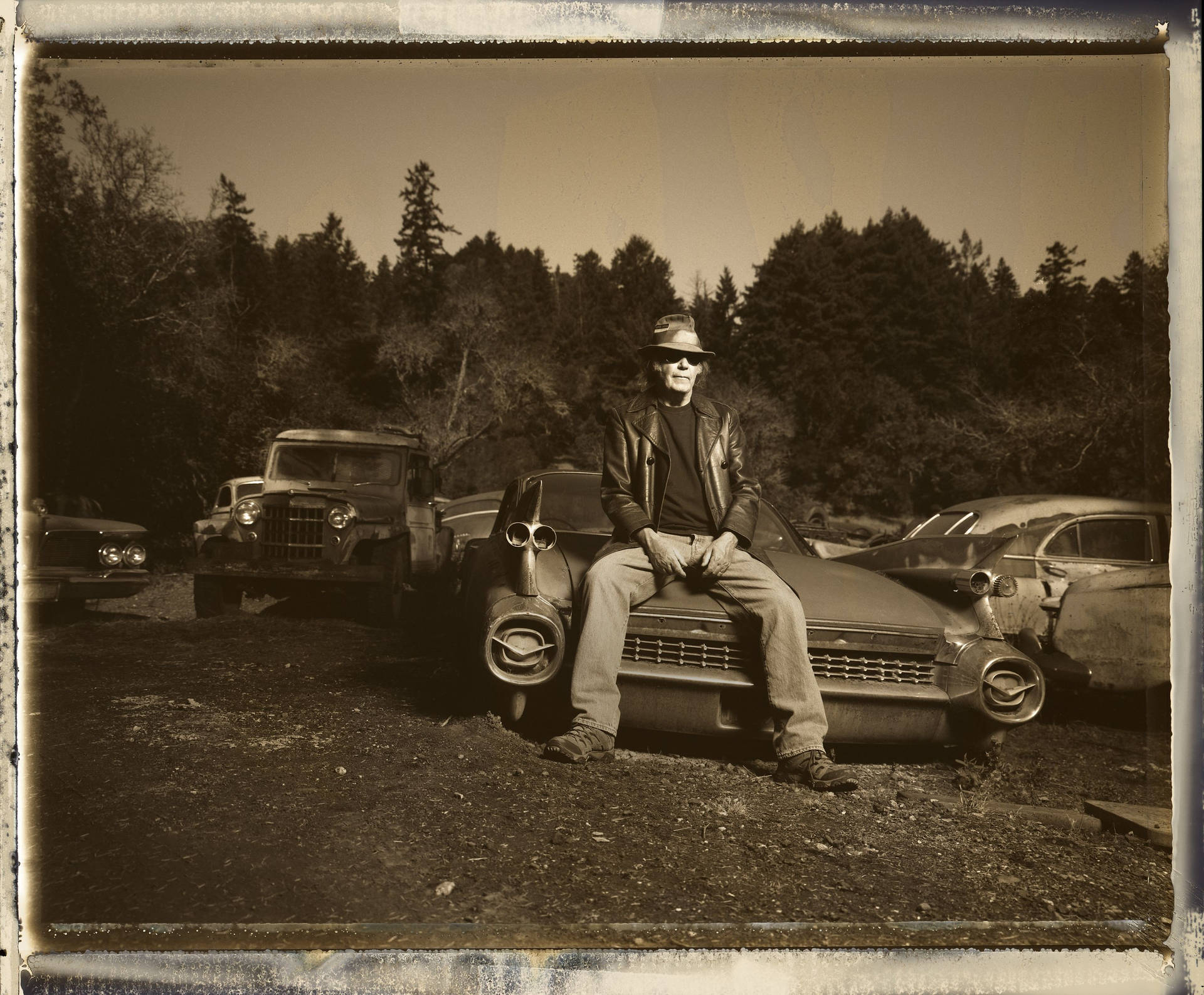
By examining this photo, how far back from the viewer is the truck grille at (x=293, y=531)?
885 cm

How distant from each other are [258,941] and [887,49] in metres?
2.49

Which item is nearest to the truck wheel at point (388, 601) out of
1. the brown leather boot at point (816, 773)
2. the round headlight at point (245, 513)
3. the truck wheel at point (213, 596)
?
the truck wheel at point (213, 596)

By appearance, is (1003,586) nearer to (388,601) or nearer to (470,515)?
(388,601)

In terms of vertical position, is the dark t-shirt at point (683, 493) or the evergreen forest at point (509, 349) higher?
the evergreen forest at point (509, 349)

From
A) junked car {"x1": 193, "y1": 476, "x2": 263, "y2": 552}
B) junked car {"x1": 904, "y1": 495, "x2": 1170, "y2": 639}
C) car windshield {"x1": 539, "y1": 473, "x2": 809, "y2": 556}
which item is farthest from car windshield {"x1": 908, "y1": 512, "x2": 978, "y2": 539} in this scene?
junked car {"x1": 193, "y1": 476, "x2": 263, "y2": 552}

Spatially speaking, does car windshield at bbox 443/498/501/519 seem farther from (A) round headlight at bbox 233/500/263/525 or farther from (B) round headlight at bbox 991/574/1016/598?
(B) round headlight at bbox 991/574/1016/598

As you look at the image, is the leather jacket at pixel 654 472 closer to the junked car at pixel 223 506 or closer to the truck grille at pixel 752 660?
the truck grille at pixel 752 660

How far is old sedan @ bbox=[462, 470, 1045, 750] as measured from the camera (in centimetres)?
367

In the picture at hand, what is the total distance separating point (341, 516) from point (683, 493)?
5.85m

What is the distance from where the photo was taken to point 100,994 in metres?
1.87

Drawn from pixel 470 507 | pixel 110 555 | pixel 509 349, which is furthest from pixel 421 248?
pixel 110 555

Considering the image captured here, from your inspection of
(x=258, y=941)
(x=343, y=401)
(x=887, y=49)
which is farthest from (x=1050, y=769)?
(x=343, y=401)

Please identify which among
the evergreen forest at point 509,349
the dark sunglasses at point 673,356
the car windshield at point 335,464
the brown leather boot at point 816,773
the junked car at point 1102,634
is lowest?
the brown leather boot at point 816,773

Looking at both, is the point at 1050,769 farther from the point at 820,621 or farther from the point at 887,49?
the point at 887,49
